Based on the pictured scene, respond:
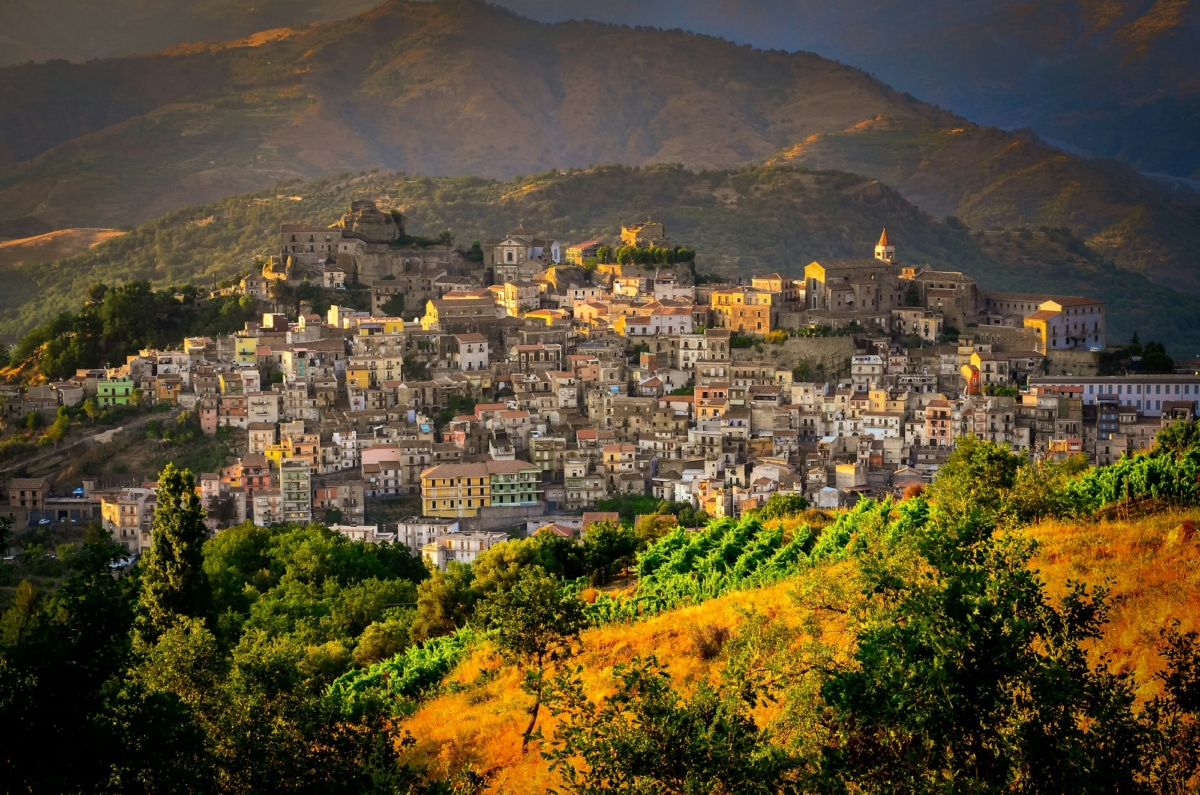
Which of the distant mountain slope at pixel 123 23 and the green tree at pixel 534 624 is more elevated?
the distant mountain slope at pixel 123 23

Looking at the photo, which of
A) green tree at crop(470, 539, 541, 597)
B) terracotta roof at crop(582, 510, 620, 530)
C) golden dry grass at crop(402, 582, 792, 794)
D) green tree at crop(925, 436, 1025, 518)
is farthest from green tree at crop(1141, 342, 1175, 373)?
golden dry grass at crop(402, 582, 792, 794)

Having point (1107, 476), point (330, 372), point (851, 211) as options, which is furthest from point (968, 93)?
point (1107, 476)

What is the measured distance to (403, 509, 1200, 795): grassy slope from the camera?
1064cm

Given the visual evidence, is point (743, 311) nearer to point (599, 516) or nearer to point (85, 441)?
point (599, 516)

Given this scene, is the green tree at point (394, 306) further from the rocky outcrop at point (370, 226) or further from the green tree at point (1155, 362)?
the green tree at point (1155, 362)

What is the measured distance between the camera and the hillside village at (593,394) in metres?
34.8

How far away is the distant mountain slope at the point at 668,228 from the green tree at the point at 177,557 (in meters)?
46.2

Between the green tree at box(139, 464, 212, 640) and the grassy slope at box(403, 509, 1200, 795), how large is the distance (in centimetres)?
500

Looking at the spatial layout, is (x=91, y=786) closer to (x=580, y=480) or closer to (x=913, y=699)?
(x=913, y=699)

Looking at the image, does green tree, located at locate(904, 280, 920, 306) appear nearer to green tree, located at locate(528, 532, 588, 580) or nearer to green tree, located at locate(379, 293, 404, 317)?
green tree, located at locate(379, 293, 404, 317)

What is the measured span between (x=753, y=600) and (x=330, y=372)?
92.8ft

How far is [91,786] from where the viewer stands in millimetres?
9023

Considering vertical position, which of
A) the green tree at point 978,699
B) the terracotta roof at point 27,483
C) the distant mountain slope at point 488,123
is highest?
the distant mountain slope at point 488,123

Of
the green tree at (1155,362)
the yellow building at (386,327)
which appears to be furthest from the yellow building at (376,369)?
the green tree at (1155,362)
